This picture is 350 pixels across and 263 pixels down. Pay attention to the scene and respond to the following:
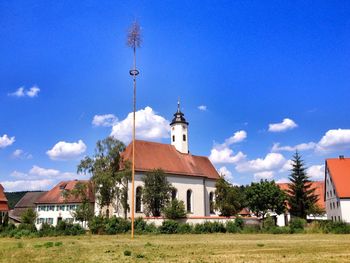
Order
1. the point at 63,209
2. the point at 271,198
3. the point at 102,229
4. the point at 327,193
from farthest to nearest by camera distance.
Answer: the point at 63,209, the point at 327,193, the point at 271,198, the point at 102,229

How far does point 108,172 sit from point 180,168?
1508 centimetres

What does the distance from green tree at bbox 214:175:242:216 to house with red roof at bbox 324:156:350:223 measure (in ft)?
44.6

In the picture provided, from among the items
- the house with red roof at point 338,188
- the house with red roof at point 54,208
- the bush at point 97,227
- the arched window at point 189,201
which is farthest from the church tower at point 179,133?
the bush at point 97,227

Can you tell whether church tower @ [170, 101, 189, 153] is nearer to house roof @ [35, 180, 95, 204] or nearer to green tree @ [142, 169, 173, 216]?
green tree @ [142, 169, 173, 216]

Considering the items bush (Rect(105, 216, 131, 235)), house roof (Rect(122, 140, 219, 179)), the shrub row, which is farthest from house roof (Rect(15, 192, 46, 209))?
bush (Rect(105, 216, 131, 235))

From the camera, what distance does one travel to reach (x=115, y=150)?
160 ft

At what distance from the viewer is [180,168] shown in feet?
193

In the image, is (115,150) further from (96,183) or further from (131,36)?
(131,36)

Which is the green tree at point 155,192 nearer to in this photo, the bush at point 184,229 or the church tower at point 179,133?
the bush at point 184,229

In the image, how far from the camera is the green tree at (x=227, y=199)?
5416 cm

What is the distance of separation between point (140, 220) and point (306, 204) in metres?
27.9

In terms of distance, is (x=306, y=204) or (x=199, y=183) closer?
(x=306, y=204)

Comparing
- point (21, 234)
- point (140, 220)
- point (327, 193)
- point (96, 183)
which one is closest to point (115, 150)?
point (96, 183)

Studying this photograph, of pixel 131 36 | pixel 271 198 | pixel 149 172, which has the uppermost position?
pixel 131 36
